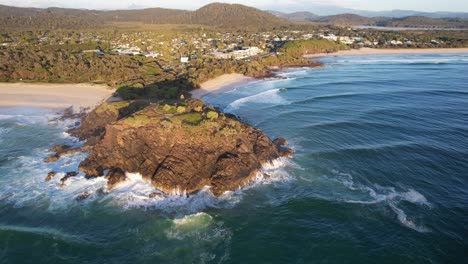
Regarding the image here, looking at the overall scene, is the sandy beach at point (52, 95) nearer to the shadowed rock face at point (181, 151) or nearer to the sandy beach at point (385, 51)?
the shadowed rock face at point (181, 151)

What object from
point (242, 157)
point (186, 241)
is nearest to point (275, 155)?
point (242, 157)

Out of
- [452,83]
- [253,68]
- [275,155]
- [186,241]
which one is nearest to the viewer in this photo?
[186,241]

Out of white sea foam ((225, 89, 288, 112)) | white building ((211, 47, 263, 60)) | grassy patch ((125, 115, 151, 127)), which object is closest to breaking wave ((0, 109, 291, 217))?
grassy patch ((125, 115, 151, 127))

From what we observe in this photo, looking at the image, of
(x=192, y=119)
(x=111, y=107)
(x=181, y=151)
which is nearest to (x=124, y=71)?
(x=111, y=107)

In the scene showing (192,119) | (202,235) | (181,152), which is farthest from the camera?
(192,119)

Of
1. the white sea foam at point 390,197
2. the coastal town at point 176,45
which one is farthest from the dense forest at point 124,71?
the white sea foam at point 390,197

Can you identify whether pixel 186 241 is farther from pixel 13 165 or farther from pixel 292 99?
pixel 292 99

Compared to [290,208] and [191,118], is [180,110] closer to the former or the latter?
[191,118]
